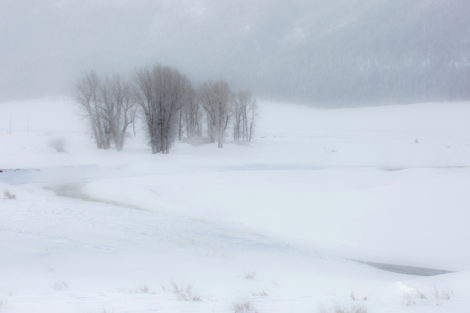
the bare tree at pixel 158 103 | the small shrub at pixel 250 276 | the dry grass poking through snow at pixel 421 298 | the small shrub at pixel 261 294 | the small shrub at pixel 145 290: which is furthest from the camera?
the bare tree at pixel 158 103

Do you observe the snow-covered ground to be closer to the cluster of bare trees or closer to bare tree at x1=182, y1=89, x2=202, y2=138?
the cluster of bare trees

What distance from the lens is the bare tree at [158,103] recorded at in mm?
39562

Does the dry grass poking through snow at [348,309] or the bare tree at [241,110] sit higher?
the bare tree at [241,110]

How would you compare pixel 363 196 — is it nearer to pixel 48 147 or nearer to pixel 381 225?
pixel 381 225

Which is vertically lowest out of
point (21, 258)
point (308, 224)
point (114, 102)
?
point (308, 224)

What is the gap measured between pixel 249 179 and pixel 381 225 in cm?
1100

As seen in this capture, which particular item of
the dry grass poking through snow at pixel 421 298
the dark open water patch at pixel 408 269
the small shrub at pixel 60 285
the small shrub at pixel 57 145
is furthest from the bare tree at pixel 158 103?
the dry grass poking through snow at pixel 421 298

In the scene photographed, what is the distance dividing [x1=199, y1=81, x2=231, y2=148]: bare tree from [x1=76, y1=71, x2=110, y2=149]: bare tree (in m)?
14.0

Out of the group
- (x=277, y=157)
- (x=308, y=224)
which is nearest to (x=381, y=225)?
(x=308, y=224)

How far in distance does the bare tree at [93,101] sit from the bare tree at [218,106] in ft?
46.0

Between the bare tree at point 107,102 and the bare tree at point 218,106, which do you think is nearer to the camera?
the bare tree at point 107,102

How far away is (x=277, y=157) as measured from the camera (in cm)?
3862

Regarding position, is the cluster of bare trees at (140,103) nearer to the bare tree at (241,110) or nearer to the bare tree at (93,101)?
the bare tree at (93,101)

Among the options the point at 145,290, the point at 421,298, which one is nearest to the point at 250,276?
the point at 145,290
